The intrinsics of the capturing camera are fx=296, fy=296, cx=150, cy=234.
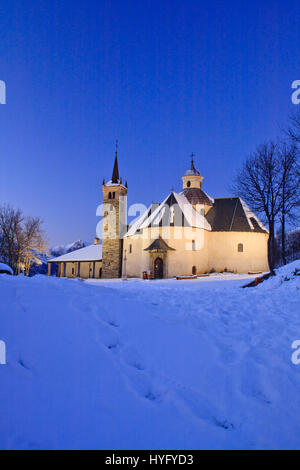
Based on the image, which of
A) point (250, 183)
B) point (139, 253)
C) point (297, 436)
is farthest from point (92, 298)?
point (139, 253)

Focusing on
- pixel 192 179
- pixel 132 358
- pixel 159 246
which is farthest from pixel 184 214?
pixel 132 358

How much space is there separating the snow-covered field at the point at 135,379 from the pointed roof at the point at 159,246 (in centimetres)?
2388

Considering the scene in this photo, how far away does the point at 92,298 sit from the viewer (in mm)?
7199

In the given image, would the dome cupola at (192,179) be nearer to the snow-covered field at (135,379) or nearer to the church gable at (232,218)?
the church gable at (232,218)

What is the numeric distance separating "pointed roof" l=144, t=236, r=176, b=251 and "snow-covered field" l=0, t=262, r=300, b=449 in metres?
23.9

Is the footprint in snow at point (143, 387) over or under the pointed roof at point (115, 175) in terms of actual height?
under

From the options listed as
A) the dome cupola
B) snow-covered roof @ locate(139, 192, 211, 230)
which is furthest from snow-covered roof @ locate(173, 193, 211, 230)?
the dome cupola

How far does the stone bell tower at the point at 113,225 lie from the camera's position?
40.7 m

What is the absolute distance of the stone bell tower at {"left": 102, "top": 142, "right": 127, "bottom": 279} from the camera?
133ft

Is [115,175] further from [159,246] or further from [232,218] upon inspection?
[232,218]

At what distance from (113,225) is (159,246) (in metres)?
13.2

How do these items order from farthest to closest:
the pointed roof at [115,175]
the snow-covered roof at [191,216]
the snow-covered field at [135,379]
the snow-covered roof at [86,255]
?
the snow-covered roof at [86,255] → the pointed roof at [115,175] → the snow-covered roof at [191,216] → the snow-covered field at [135,379]

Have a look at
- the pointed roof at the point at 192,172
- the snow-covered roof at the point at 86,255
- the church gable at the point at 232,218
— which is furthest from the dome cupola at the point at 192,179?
the snow-covered roof at the point at 86,255

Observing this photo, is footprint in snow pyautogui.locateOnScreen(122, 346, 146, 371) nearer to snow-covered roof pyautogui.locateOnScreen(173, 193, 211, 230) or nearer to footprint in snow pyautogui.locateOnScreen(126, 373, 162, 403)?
footprint in snow pyautogui.locateOnScreen(126, 373, 162, 403)
